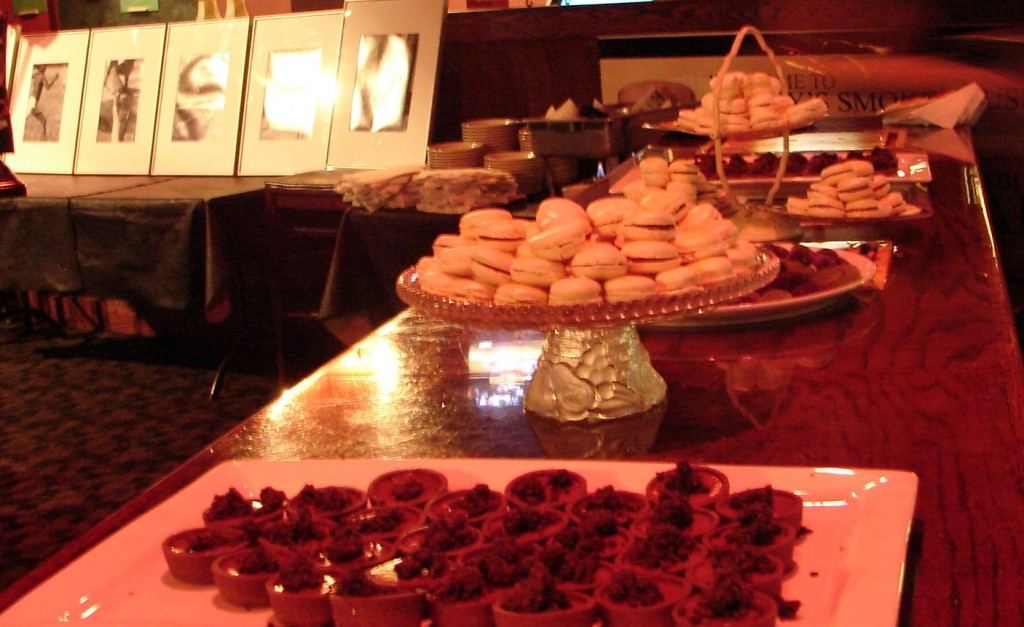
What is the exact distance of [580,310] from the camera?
0.92m

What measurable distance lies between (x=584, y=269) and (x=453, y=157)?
210 cm

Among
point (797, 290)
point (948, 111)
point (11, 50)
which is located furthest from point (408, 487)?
point (11, 50)

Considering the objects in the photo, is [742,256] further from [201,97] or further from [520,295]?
[201,97]

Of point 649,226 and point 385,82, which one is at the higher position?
point 385,82

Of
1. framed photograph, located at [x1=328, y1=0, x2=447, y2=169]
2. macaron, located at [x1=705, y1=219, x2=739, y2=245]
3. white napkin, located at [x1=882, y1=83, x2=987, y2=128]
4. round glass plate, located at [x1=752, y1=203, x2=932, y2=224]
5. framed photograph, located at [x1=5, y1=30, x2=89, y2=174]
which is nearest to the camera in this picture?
macaron, located at [x1=705, y1=219, x2=739, y2=245]

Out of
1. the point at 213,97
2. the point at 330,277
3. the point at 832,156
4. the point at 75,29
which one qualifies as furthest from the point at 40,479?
the point at 832,156

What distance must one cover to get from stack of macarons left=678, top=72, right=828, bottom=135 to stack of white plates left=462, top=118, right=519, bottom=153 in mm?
1379

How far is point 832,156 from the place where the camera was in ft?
7.75

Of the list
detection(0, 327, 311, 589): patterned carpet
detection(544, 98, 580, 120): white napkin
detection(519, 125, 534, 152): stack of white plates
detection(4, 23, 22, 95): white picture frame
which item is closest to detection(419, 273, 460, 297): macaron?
detection(544, 98, 580, 120): white napkin

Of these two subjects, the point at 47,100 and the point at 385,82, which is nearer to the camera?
the point at 385,82

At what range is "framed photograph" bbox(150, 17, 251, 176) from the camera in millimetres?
3721

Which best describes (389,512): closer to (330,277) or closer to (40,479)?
(330,277)

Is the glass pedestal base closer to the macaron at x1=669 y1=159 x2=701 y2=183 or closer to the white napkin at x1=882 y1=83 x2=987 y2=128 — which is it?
the macaron at x1=669 y1=159 x2=701 y2=183

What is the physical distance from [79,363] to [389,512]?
3.79 meters
